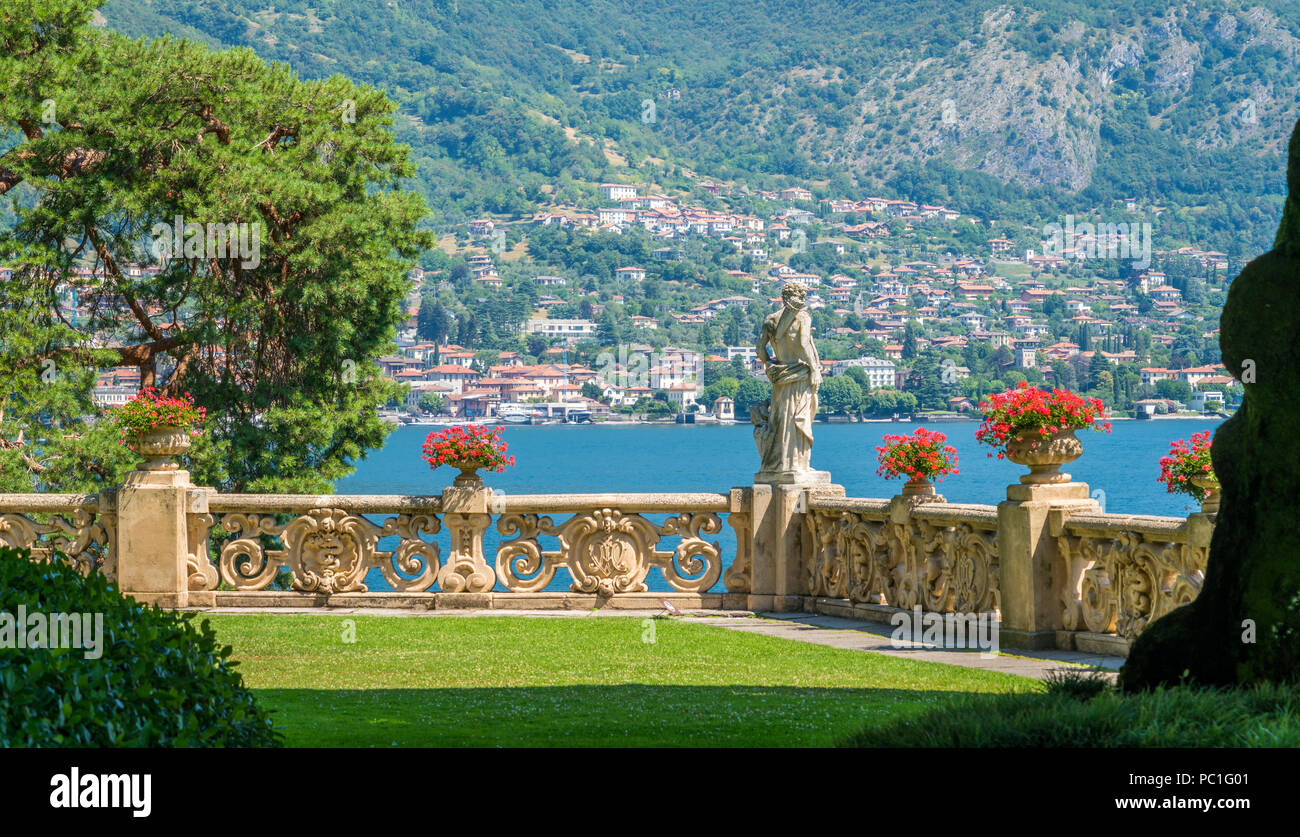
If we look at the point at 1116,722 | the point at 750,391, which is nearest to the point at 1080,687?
the point at 1116,722

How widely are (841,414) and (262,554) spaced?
8949cm

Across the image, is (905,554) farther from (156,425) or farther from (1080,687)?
(156,425)

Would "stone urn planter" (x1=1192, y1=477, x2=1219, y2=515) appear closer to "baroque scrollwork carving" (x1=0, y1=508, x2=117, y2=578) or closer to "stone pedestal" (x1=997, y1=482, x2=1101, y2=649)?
"stone pedestal" (x1=997, y1=482, x2=1101, y2=649)

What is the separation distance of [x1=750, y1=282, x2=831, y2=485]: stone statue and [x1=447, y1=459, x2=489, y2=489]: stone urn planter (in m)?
2.70

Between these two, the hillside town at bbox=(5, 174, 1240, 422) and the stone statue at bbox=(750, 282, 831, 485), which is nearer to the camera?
the stone statue at bbox=(750, 282, 831, 485)

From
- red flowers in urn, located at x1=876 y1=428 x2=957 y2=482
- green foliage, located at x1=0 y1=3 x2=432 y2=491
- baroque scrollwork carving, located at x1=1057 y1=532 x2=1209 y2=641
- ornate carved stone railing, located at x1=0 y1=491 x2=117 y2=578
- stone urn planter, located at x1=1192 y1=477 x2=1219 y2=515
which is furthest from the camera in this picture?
green foliage, located at x1=0 y1=3 x2=432 y2=491

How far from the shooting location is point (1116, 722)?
500 centimetres

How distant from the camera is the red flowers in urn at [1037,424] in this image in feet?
36.2

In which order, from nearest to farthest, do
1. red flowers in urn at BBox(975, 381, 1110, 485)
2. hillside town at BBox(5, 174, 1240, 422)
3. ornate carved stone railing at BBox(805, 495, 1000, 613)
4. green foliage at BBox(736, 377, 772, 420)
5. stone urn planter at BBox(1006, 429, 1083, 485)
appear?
red flowers in urn at BBox(975, 381, 1110, 485) < stone urn planter at BBox(1006, 429, 1083, 485) < ornate carved stone railing at BBox(805, 495, 1000, 613) < green foliage at BBox(736, 377, 772, 420) < hillside town at BBox(5, 174, 1240, 422)

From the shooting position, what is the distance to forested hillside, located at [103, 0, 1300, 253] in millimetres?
140625

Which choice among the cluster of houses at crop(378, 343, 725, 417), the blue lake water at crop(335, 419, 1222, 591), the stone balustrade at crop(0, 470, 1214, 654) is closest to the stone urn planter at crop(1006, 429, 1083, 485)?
the stone balustrade at crop(0, 470, 1214, 654)

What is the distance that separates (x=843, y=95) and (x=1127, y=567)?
17088 cm

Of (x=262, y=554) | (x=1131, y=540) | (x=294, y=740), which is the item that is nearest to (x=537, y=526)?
(x=262, y=554)
